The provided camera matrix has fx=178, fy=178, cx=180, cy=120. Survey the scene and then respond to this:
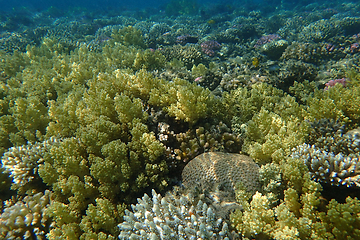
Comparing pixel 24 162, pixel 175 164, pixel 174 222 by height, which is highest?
pixel 24 162

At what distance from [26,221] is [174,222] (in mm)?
2599

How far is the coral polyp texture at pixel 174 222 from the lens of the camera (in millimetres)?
2418

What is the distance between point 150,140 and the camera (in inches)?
132

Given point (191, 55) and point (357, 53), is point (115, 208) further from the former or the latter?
point (357, 53)

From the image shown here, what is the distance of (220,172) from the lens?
3.32 m

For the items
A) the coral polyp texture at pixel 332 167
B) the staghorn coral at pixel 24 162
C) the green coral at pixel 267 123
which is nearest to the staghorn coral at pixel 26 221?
the staghorn coral at pixel 24 162

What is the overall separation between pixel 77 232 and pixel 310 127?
4.75 meters

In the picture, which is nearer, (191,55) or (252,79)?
(252,79)

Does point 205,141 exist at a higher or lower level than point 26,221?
higher

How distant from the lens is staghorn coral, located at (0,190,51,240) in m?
2.95

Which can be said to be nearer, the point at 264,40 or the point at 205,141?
the point at 205,141

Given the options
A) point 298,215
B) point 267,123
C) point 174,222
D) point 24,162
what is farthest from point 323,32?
point 24,162

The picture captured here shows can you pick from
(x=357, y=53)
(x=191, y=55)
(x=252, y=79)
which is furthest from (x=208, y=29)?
(x=252, y=79)

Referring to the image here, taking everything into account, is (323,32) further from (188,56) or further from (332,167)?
(332,167)
